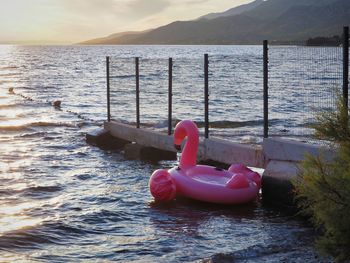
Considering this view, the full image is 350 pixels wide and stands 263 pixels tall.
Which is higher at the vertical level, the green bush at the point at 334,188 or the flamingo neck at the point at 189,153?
the green bush at the point at 334,188

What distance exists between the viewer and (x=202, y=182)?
1137cm

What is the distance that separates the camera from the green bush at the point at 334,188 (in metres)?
4.88

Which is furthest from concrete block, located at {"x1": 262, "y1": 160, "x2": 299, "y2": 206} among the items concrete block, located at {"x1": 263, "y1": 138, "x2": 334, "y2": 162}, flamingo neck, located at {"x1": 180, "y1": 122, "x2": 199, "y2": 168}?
flamingo neck, located at {"x1": 180, "y1": 122, "x2": 199, "y2": 168}

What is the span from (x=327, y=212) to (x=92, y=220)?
6.15m

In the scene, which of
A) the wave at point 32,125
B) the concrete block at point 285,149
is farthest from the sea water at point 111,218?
the wave at point 32,125

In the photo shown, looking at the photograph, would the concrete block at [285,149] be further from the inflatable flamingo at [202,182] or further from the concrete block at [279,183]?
the inflatable flamingo at [202,182]

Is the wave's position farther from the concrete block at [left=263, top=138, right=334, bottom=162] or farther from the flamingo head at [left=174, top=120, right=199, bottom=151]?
the concrete block at [left=263, top=138, right=334, bottom=162]

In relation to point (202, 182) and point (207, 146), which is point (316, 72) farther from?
point (207, 146)

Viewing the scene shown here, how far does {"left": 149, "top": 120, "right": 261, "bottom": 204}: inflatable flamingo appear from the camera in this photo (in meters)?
11.0

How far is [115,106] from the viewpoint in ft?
63.8

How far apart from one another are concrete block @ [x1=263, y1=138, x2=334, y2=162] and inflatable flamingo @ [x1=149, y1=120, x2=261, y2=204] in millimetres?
550

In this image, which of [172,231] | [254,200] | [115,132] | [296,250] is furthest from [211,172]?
[115,132]

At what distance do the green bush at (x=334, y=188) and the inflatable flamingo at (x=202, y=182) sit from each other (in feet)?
17.9

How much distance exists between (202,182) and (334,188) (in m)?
6.42
